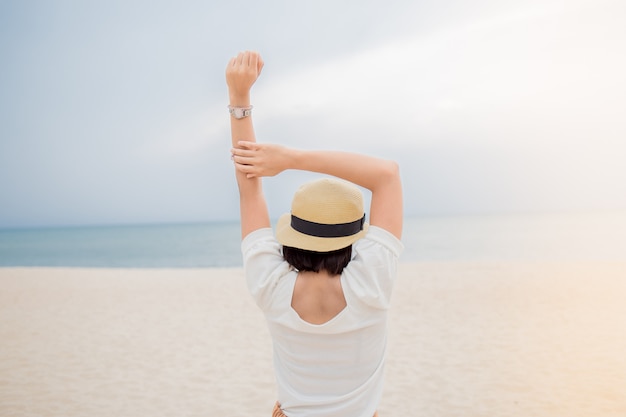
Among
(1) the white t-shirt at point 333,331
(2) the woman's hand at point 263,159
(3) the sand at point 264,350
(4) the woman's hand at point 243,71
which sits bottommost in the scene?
(3) the sand at point 264,350

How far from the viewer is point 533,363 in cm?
659

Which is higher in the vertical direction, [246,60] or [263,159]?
[246,60]

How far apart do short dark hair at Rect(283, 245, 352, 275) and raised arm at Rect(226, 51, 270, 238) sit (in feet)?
0.53

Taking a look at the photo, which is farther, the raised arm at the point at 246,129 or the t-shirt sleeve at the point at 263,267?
the raised arm at the point at 246,129

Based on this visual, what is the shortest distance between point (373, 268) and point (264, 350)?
21.0ft

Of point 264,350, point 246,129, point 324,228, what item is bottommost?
point 264,350

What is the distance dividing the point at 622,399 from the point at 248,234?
535 cm

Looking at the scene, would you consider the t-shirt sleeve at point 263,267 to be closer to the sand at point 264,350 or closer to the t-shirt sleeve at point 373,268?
the t-shirt sleeve at point 373,268

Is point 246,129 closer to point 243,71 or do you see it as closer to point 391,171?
point 243,71

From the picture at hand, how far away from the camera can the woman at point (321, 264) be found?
1385 millimetres

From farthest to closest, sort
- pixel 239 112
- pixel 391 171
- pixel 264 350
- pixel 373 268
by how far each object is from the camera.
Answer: pixel 264 350
pixel 239 112
pixel 391 171
pixel 373 268

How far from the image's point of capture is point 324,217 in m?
1.38

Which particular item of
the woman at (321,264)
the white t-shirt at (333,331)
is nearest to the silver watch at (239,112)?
the woman at (321,264)

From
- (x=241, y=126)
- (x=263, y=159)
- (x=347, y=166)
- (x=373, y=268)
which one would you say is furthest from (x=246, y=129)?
(x=373, y=268)
